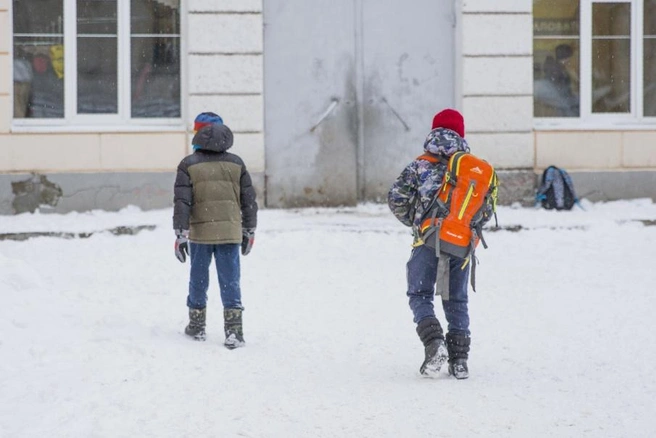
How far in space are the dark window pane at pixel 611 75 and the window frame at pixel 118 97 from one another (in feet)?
17.9

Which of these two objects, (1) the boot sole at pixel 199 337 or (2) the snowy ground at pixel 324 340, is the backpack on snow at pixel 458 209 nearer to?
(2) the snowy ground at pixel 324 340

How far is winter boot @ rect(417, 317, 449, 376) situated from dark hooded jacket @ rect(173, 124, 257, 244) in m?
1.76

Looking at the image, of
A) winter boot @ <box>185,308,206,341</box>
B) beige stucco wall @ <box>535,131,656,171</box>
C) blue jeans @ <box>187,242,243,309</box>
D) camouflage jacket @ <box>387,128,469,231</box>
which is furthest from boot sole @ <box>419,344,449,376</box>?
beige stucco wall @ <box>535,131,656,171</box>

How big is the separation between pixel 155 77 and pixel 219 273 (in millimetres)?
6931

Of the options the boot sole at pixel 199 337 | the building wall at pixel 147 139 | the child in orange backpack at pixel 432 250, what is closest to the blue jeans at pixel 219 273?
the boot sole at pixel 199 337

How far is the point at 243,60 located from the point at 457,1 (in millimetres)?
2878

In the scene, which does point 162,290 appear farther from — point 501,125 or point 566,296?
point 501,125

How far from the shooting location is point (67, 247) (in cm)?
1188

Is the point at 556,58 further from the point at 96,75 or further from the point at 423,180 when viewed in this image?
the point at 423,180

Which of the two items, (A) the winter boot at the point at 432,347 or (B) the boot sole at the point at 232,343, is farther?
(B) the boot sole at the point at 232,343

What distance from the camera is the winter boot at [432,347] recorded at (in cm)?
668

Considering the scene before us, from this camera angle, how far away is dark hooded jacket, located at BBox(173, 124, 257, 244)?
7.84m

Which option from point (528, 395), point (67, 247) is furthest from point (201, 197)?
point (67, 247)

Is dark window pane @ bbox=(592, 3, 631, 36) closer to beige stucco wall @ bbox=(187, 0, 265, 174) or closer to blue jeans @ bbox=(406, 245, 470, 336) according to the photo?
beige stucco wall @ bbox=(187, 0, 265, 174)
